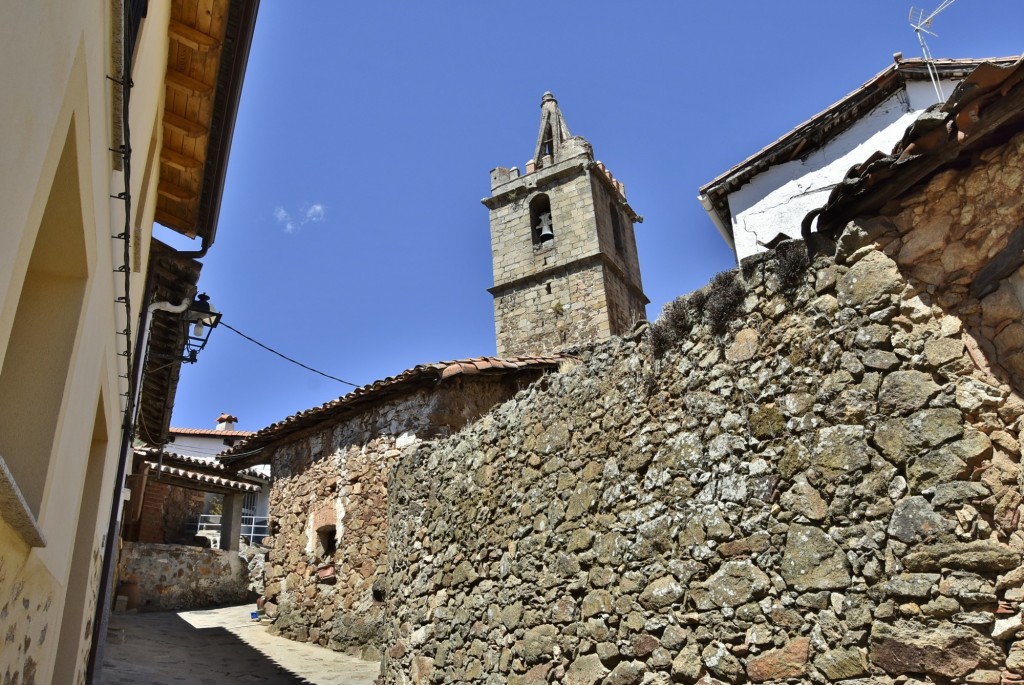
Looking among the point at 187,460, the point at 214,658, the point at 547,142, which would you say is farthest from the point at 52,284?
the point at 547,142

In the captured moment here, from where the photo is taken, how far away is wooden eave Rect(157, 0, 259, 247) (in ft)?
18.4

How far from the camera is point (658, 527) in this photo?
188 inches

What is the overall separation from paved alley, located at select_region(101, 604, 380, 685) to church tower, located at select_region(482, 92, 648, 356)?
34.1ft

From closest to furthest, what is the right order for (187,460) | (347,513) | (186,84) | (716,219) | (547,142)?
(186,84), (716,219), (347,513), (187,460), (547,142)

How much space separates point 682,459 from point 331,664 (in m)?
6.93

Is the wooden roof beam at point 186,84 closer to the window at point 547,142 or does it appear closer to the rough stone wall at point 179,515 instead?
the rough stone wall at point 179,515

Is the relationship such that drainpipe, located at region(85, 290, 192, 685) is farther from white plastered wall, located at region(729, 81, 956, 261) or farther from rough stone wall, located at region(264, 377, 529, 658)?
white plastered wall, located at region(729, 81, 956, 261)

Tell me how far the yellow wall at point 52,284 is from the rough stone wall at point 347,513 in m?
5.97

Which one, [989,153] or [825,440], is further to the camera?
[825,440]

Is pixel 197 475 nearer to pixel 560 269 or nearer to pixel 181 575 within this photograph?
pixel 181 575

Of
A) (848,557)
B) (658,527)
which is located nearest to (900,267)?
(848,557)

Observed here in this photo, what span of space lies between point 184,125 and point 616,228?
1683 centimetres

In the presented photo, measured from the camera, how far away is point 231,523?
18.8m

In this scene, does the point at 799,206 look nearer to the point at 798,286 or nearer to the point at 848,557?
the point at 798,286
